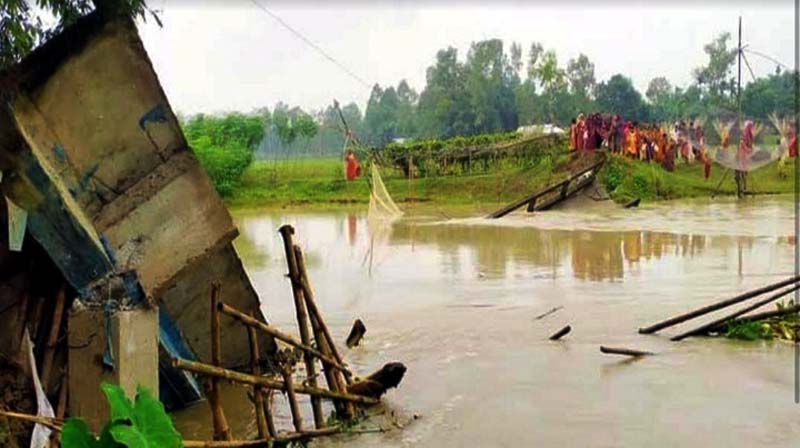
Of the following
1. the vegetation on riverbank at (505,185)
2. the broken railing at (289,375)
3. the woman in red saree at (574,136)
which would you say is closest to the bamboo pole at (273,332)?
the broken railing at (289,375)

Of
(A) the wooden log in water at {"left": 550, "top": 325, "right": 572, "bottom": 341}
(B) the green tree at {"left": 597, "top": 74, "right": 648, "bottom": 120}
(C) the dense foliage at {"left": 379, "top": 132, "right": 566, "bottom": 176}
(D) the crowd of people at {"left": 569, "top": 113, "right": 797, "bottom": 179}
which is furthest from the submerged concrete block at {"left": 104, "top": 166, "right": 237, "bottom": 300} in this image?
(B) the green tree at {"left": 597, "top": 74, "right": 648, "bottom": 120}

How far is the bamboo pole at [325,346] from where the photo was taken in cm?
695

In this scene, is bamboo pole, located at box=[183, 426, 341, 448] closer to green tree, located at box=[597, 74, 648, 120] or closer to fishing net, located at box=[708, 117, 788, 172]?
fishing net, located at box=[708, 117, 788, 172]

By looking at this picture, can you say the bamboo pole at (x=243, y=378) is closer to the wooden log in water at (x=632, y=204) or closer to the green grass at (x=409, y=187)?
the wooden log in water at (x=632, y=204)

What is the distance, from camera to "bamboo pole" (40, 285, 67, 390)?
5.85 metres

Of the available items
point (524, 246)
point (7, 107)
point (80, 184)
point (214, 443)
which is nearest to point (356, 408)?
point (214, 443)

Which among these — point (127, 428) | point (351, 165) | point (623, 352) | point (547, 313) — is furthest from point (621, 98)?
point (127, 428)

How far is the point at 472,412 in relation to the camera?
7820 millimetres

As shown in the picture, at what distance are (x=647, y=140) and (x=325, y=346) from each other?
106 ft

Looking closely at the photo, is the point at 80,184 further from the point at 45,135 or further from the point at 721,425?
the point at 721,425

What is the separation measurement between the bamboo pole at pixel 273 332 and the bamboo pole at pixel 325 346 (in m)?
0.08

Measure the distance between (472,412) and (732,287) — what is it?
8.13 m

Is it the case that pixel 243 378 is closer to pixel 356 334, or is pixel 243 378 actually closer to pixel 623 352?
pixel 356 334

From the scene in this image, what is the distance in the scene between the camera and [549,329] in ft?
38.1
